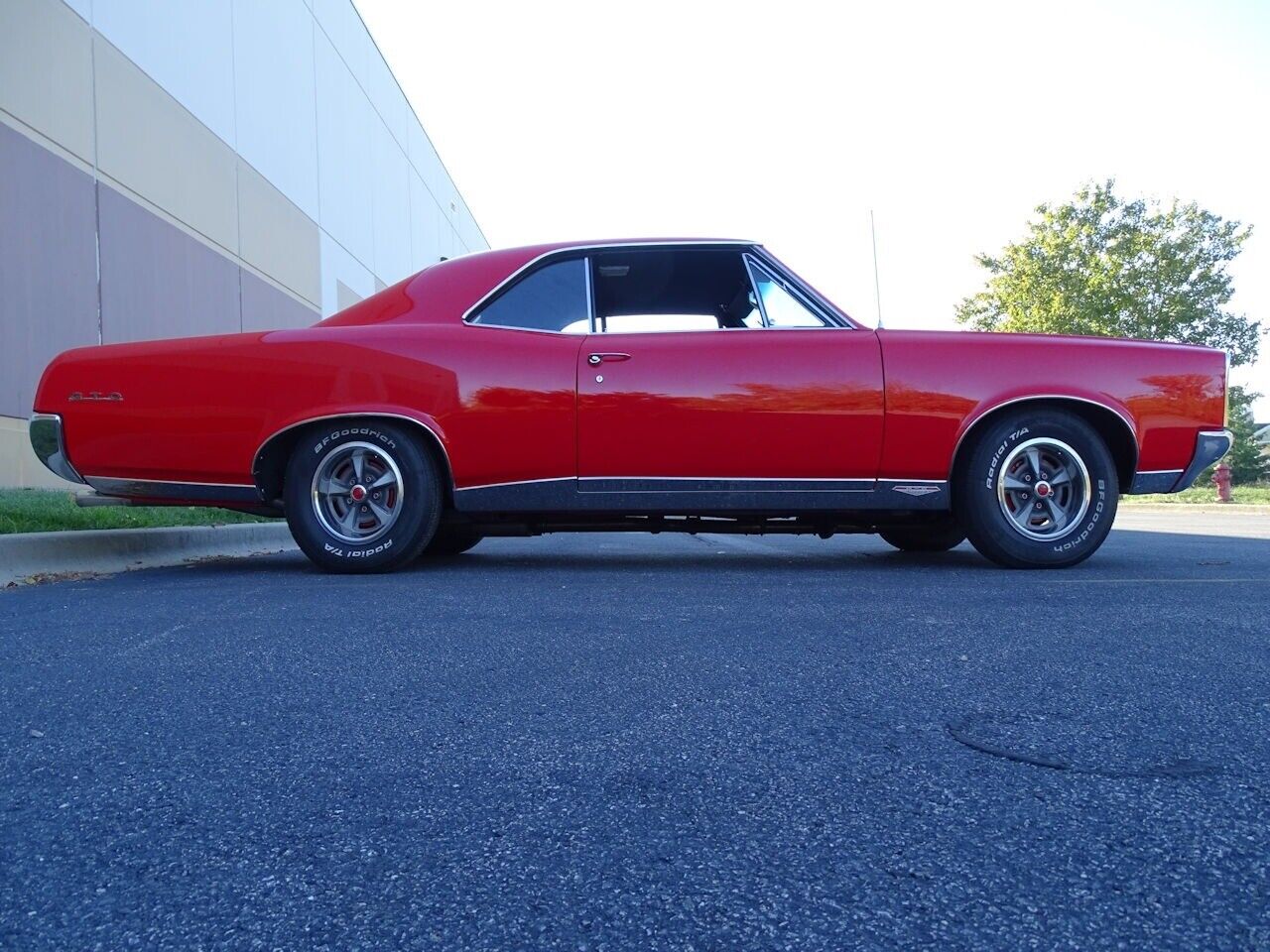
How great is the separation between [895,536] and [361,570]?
3.14m

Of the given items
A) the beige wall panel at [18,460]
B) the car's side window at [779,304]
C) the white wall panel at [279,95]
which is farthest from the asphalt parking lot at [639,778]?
the white wall panel at [279,95]

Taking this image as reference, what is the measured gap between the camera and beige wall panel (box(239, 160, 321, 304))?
13.4 m

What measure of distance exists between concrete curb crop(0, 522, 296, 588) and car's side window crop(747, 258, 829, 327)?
354 centimetres

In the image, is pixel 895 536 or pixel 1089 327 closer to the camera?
pixel 895 536

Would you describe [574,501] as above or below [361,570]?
above

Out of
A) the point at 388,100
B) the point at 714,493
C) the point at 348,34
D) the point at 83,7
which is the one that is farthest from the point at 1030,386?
the point at 388,100

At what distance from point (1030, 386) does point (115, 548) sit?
4716mm

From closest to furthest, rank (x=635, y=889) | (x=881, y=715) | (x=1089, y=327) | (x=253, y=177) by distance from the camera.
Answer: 1. (x=635, y=889)
2. (x=881, y=715)
3. (x=253, y=177)
4. (x=1089, y=327)

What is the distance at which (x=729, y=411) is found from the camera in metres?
4.32

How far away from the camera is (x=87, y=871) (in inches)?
47.7

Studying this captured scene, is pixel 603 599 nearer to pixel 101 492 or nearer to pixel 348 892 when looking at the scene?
pixel 348 892

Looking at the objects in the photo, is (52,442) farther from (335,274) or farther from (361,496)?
(335,274)

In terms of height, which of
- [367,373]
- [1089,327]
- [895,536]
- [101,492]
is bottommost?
[895,536]

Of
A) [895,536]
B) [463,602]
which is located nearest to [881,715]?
[463,602]
